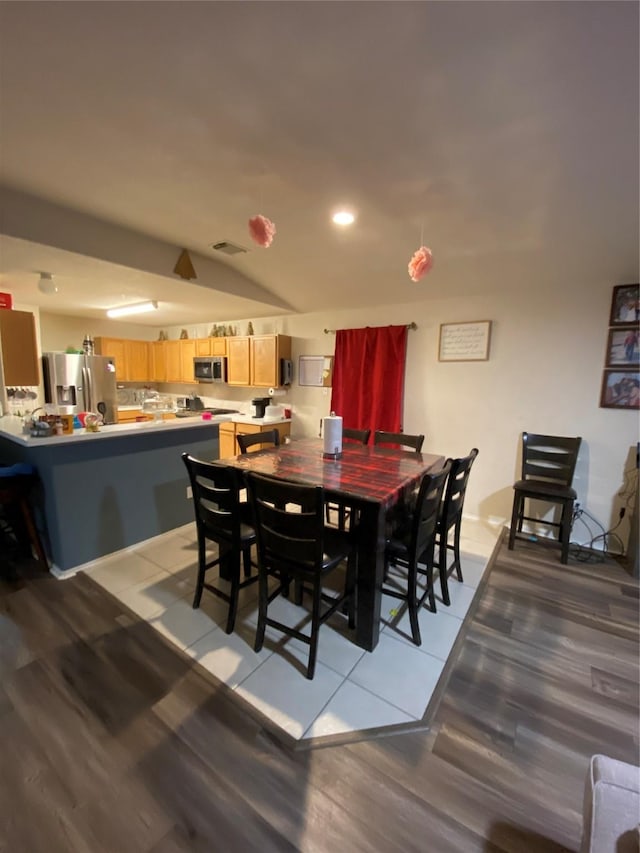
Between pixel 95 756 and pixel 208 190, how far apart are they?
286cm

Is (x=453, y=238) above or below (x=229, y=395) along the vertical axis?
above

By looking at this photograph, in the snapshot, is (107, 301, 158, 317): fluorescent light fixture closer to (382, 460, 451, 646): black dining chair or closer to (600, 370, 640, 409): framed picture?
(382, 460, 451, 646): black dining chair

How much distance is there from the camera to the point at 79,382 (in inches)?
176

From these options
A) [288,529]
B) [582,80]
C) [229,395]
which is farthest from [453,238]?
[229,395]

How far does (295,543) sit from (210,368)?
397 centimetres

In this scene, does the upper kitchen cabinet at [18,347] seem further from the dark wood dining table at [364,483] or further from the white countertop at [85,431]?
the dark wood dining table at [364,483]

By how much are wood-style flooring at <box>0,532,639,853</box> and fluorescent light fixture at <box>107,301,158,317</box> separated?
327cm

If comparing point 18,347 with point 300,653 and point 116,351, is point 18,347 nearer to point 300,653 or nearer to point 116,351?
point 116,351

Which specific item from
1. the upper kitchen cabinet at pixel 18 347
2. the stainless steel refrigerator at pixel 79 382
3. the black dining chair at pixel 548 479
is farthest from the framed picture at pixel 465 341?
the stainless steel refrigerator at pixel 79 382

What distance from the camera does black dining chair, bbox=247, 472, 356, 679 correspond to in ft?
5.09

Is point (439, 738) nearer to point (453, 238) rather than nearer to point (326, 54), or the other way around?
point (326, 54)

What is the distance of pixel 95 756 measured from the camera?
52.5 inches

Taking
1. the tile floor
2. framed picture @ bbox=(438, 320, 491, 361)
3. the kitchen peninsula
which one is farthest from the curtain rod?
the tile floor

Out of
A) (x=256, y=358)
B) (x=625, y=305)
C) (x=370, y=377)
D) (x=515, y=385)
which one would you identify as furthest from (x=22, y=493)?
(x=625, y=305)
